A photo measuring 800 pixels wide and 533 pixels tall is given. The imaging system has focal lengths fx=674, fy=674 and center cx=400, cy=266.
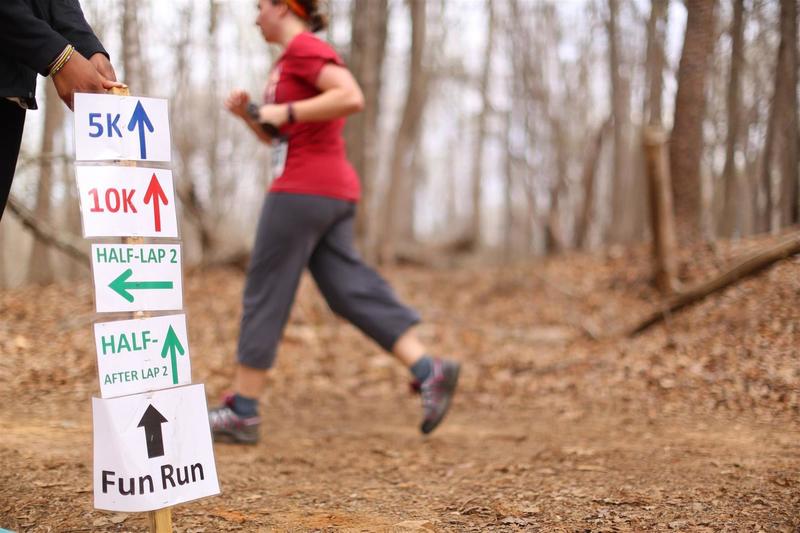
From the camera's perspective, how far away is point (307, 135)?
318 centimetres

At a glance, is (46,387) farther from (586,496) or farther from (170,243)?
(586,496)

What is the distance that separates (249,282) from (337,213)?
53cm

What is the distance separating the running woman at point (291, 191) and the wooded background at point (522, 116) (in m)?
2.51

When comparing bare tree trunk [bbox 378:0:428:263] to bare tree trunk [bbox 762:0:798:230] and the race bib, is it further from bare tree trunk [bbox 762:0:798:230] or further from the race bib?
the race bib

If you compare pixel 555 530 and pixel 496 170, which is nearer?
pixel 555 530

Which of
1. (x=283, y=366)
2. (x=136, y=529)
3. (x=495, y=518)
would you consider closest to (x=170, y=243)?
(x=136, y=529)

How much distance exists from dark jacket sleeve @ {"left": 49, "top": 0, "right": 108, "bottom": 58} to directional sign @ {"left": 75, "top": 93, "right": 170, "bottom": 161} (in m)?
0.30

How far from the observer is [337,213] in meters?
3.26

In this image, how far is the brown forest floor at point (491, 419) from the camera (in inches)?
83.3

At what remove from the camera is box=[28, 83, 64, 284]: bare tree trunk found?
26.7 ft

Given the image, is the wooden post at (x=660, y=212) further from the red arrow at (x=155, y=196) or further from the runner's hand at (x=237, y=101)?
the red arrow at (x=155, y=196)

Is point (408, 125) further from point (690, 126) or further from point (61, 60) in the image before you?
point (61, 60)

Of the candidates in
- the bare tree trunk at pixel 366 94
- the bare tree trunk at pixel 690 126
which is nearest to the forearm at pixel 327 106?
the bare tree trunk at pixel 366 94

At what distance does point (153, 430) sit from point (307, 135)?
1761 mm
